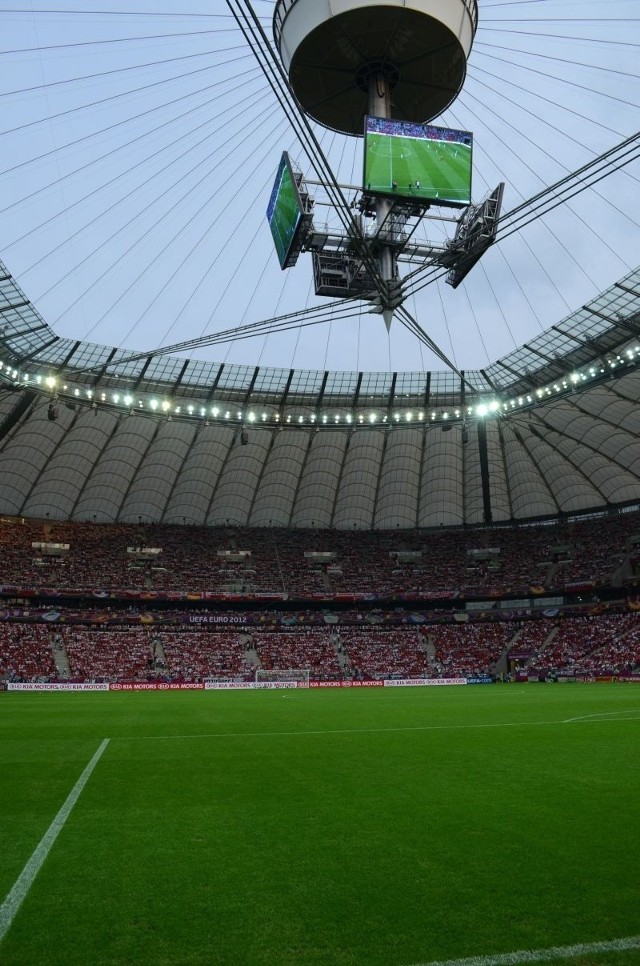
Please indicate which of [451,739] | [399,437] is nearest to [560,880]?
[451,739]

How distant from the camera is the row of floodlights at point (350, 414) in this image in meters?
54.3

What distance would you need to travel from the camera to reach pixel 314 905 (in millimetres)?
6074

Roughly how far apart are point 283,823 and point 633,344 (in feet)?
168

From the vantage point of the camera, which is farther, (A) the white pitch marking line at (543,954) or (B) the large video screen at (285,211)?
(B) the large video screen at (285,211)

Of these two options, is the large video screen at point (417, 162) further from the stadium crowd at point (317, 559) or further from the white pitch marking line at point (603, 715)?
the stadium crowd at point (317, 559)

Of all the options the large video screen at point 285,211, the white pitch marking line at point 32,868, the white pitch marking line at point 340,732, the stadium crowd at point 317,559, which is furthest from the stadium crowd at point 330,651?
the white pitch marking line at point 32,868

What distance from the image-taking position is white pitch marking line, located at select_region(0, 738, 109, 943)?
19.3 ft

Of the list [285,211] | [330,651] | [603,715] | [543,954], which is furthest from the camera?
[330,651]

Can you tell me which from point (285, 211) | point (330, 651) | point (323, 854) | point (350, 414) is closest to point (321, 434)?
point (350, 414)

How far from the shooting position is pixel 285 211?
86.7 feet

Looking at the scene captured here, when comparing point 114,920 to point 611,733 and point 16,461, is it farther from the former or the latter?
point 16,461

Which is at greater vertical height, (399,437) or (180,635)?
(399,437)

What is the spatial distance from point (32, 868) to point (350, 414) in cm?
6300

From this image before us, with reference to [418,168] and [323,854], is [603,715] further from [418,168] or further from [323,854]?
[418,168]
